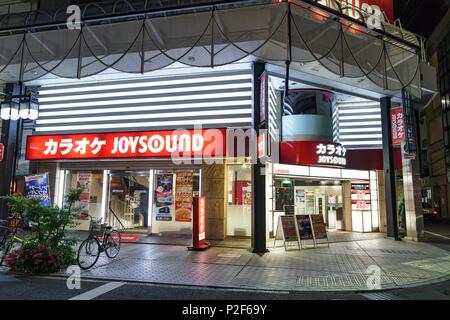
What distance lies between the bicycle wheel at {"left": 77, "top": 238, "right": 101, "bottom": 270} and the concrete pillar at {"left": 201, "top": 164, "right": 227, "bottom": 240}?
4563mm

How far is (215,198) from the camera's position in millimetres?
12891

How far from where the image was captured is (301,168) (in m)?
15.0

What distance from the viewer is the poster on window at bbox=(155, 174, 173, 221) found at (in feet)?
45.8

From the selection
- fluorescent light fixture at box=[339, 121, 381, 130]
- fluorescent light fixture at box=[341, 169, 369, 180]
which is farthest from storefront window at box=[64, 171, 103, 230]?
fluorescent light fixture at box=[339, 121, 381, 130]

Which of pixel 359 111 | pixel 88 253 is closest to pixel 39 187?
pixel 88 253

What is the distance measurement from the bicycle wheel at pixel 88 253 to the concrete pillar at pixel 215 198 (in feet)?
15.0

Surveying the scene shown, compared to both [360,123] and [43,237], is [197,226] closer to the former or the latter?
[43,237]

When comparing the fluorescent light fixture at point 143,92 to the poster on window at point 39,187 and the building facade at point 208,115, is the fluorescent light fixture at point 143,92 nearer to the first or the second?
the building facade at point 208,115

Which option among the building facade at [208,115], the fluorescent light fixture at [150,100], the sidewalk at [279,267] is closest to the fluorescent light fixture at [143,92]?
the building facade at [208,115]

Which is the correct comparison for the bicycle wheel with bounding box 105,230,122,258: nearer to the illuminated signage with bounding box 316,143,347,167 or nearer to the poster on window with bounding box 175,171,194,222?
the poster on window with bounding box 175,171,194,222
